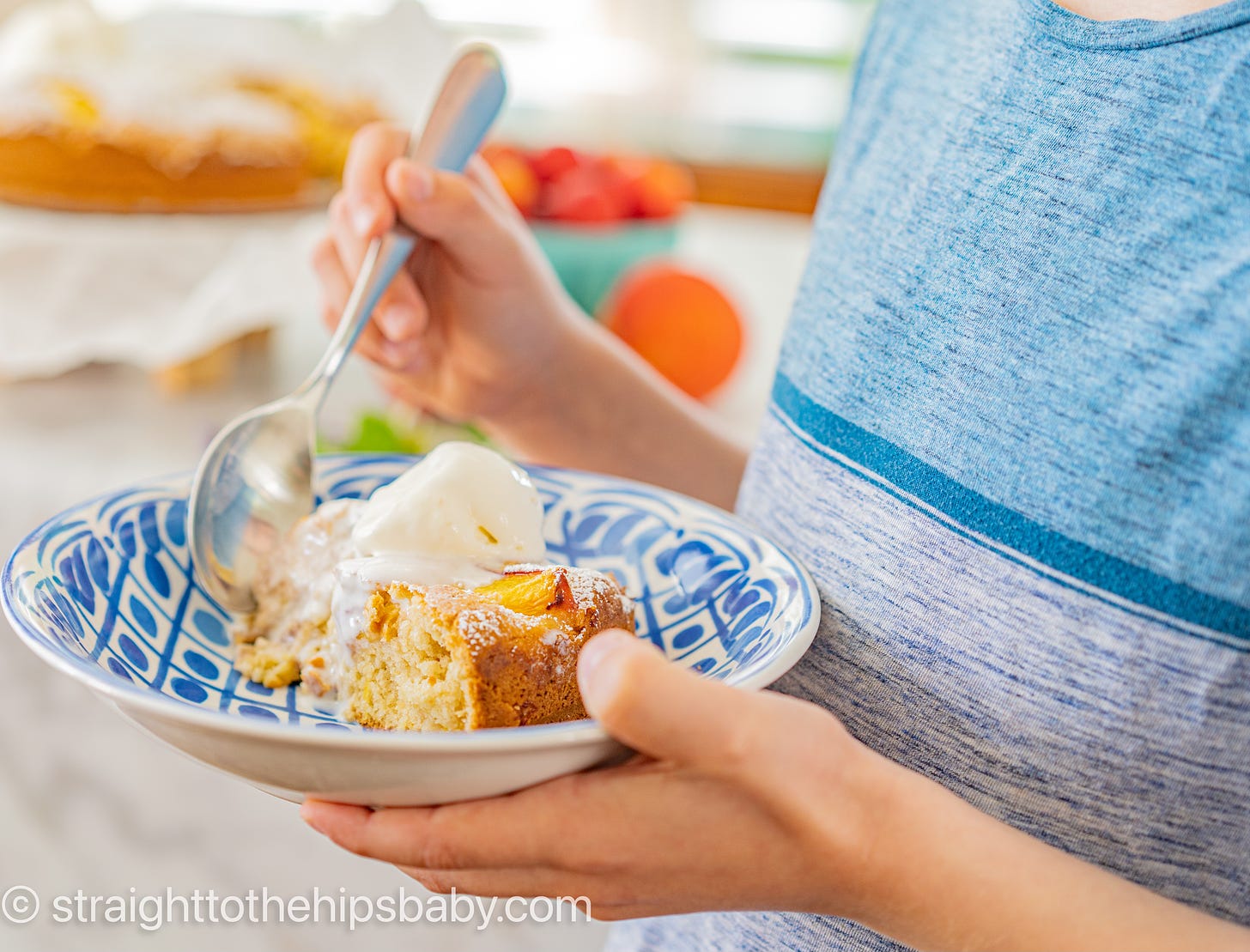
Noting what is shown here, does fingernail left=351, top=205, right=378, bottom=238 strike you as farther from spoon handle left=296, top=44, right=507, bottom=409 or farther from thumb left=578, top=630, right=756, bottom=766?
thumb left=578, top=630, right=756, bottom=766

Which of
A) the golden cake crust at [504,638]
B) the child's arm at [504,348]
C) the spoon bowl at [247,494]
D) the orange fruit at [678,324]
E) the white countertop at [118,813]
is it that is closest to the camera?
the golden cake crust at [504,638]

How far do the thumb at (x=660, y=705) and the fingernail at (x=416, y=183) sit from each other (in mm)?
453

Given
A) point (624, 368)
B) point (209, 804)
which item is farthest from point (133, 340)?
point (624, 368)

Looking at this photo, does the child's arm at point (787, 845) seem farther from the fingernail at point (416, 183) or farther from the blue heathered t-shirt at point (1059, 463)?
the fingernail at point (416, 183)

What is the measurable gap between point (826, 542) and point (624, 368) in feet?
1.16

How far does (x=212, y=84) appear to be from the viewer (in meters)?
1.62

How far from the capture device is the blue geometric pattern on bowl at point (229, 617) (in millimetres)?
572

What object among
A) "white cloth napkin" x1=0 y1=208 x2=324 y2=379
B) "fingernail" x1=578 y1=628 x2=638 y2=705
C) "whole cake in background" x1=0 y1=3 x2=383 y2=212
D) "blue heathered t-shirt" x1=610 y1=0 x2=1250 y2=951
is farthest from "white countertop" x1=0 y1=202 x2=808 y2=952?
"fingernail" x1=578 y1=628 x2=638 y2=705

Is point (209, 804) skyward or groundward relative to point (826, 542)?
groundward

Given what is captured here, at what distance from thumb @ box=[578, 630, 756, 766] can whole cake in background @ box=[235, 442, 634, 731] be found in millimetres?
128

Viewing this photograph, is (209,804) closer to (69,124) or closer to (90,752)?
(90,752)

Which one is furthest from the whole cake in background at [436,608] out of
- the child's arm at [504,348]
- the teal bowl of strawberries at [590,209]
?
the teal bowl of strawberries at [590,209]

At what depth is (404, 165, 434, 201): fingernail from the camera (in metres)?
0.79

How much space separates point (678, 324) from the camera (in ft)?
4.97
